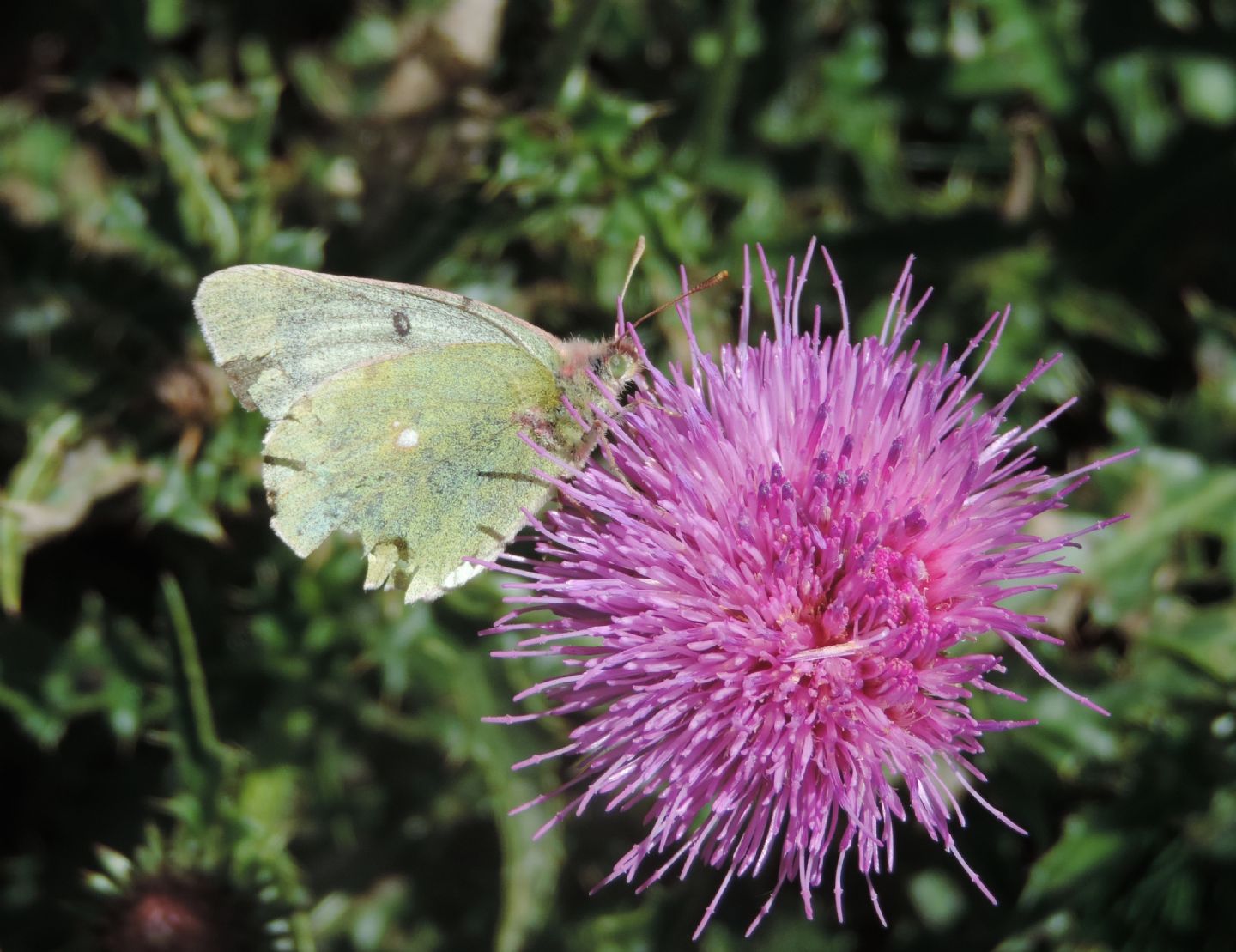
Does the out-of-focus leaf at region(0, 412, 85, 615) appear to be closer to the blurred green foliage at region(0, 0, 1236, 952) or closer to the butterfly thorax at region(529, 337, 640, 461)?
the blurred green foliage at region(0, 0, 1236, 952)

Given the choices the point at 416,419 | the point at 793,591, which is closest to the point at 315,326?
the point at 416,419

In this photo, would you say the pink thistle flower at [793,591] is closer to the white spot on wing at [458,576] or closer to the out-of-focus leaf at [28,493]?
the white spot on wing at [458,576]

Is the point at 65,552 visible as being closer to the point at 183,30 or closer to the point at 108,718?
the point at 108,718

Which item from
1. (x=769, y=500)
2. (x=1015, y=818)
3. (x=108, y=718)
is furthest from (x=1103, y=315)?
(x=108, y=718)

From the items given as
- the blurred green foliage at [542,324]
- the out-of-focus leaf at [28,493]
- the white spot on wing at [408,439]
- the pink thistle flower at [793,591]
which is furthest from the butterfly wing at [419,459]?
the out-of-focus leaf at [28,493]

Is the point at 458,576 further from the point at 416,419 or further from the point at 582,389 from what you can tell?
the point at 582,389
